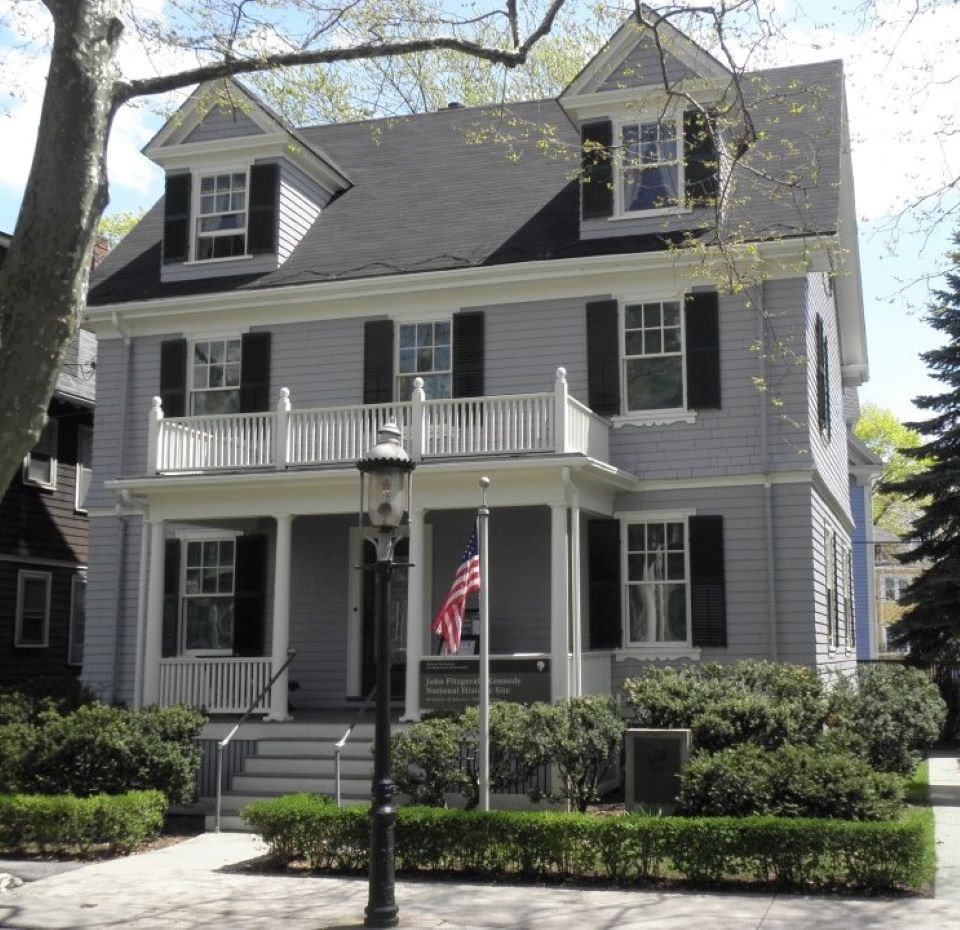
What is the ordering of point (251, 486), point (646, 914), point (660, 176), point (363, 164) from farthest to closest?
point (363, 164)
point (660, 176)
point (251, 486)
point (646, 914)

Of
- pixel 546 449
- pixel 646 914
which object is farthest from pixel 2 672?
pixel 646 914

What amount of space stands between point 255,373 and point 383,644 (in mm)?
9956

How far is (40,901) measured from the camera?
34.7 ft

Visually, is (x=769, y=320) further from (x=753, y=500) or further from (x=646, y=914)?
(x=646, y=914)

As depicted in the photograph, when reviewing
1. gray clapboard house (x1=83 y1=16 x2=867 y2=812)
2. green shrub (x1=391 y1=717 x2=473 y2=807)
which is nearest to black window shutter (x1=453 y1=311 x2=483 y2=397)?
gray clapboard house (x1=83 y1=16 x2=867 y2=812)

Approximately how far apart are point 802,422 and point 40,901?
10.9 metres

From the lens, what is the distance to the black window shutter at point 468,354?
17.9 metres

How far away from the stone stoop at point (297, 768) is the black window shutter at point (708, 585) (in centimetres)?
455

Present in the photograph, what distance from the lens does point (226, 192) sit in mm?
19750

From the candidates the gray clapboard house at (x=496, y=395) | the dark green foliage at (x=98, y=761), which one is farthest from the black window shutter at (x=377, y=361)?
the dark green foliage at (x=98, y=761)

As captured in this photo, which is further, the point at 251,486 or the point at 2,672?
the point at 2,672

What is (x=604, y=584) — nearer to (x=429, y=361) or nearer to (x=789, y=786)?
(x=429, y=361)

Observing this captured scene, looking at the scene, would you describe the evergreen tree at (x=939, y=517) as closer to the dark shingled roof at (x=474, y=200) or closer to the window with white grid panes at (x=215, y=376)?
the dark shingled roof at (x=474, y=200)

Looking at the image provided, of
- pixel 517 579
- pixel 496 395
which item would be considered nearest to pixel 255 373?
pixel 496 395
